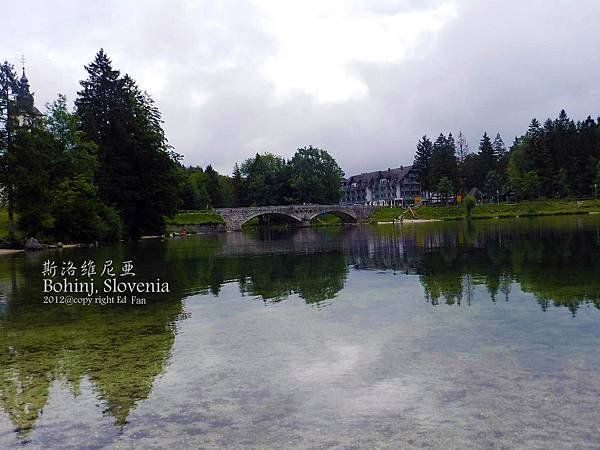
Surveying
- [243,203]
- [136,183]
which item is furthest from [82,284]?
[243,203]

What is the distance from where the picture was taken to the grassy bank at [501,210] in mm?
112125

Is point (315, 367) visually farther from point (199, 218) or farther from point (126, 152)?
point (199, 218)

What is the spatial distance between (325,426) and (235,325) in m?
7.63

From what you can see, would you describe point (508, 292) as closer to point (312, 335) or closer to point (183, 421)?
point (312, 335)

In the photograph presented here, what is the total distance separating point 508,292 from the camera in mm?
18312

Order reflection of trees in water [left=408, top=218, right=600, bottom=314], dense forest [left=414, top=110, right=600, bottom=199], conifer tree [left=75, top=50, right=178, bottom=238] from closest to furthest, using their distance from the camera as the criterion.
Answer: reflection of trees in water [left=408, top=218, right=600, bottom=314], conifer tree [left=75, top=50, right=178, bottom=238], dense forest [left=414, top=110, right=600, bottom=199]

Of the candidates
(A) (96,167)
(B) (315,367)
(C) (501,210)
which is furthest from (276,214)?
(B) (315,367)

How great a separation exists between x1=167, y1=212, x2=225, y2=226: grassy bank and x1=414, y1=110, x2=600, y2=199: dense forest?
58735mm

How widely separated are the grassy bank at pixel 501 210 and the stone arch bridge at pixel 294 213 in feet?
12.7

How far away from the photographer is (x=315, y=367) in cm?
1085

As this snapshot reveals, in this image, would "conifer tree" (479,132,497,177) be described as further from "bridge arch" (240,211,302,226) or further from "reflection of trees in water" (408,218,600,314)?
"reflection of trees in water" (408,218,600,314)

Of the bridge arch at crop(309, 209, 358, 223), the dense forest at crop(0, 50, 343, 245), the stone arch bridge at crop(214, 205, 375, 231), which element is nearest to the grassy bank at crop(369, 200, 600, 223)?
the stone arch bridge at crop(214, 205, 375, 231)

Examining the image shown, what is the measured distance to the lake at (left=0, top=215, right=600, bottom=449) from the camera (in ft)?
25.5

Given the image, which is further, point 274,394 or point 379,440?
point 274,394
